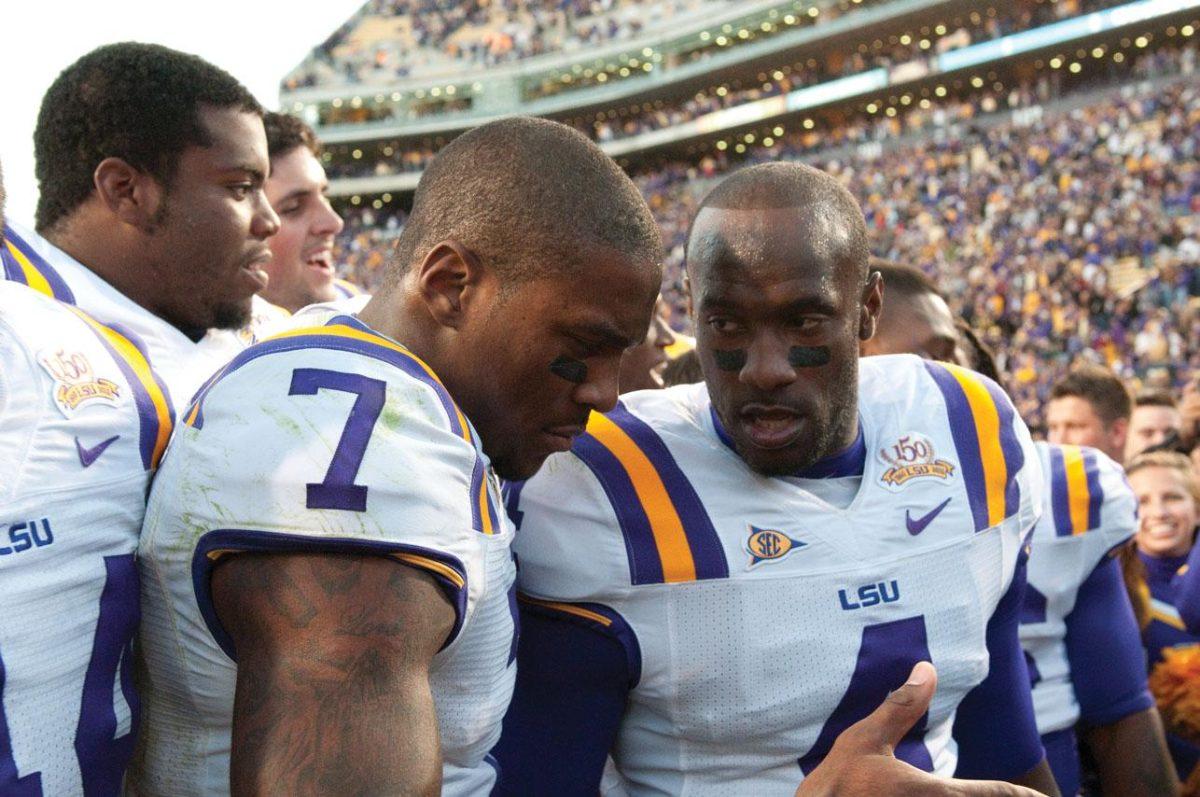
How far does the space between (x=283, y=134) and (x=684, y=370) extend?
1595 millimetres

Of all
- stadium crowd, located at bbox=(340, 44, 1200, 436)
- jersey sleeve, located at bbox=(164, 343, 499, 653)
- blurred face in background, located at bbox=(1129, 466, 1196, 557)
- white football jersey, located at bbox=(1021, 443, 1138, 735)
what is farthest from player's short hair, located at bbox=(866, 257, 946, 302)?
stadium crowd, located at bbox=(340, 44, 1200, 436)

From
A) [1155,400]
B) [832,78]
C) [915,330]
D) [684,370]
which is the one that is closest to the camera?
[915,330]

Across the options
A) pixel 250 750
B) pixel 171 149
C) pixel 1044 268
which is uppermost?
pixel 171 149

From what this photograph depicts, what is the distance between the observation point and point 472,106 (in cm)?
3794

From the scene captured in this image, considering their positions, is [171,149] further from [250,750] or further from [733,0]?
[733,0]

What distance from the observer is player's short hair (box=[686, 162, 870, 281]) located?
2.10 m

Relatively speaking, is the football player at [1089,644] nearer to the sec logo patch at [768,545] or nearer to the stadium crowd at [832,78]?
the sec logo patch at [768,545]

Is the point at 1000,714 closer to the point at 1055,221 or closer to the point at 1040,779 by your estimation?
the point at 1040,779

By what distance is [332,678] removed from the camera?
45.1 inches

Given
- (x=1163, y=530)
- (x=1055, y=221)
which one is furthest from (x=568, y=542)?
(x=1055, y=221)

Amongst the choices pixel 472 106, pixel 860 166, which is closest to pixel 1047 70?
pixel 860 166

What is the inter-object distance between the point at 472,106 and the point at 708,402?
37154 millimetres

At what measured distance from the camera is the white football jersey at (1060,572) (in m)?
2.71

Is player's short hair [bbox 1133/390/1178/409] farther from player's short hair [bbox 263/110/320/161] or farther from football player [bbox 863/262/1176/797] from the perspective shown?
player's short hair [bbox 263/110/320/161]
